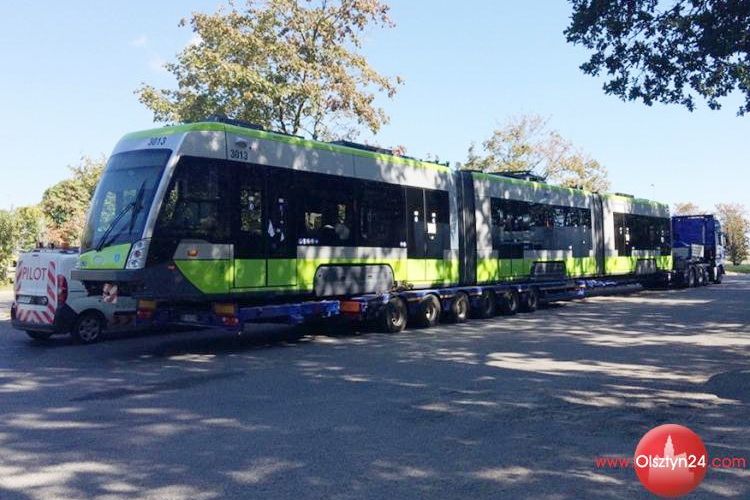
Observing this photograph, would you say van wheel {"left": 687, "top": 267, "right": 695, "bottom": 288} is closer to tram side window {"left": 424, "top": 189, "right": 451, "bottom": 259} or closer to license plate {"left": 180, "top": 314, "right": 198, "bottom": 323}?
tram side window {"left": 424, "top": 189, "right": 451, "bottom": 259}

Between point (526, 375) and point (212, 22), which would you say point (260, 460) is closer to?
point (526, 375)

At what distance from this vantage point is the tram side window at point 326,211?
12.2m

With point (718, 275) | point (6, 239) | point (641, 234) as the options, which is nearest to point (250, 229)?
point (641, 234)

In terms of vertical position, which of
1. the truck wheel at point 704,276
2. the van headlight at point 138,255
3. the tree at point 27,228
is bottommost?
the truck wheel at point 704,276

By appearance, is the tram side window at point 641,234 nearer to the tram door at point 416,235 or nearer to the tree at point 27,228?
the tram door at point 416,235

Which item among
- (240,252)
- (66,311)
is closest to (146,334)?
(66,311)

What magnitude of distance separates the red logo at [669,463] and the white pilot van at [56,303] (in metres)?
10.1

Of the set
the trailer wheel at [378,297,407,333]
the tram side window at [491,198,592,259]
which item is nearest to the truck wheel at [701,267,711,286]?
the tram side window at [491,198,592,259]

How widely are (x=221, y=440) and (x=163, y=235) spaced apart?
5008mm

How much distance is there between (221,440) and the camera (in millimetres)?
5914

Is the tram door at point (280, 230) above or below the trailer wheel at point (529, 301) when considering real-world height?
above

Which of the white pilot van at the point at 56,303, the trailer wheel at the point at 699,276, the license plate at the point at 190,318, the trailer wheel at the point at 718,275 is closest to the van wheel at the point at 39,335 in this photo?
the white pilot van at the point at 56,303

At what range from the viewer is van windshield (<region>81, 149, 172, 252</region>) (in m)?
10.2

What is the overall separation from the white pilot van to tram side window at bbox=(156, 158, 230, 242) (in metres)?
2.90
